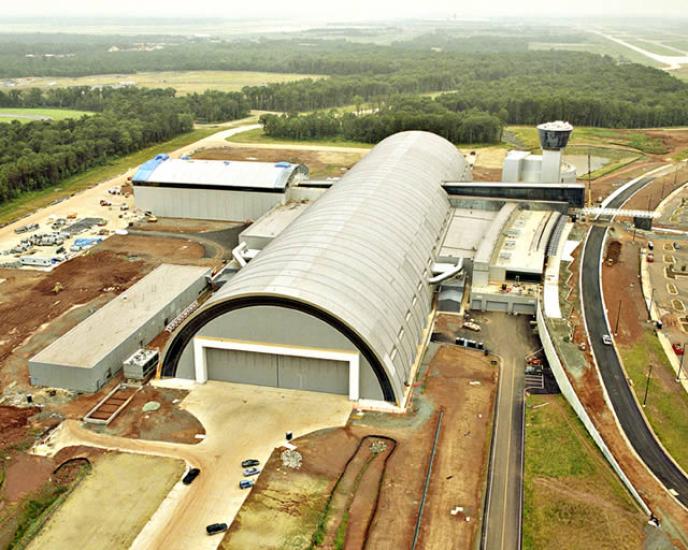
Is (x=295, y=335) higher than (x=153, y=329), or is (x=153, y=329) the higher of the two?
(x=295, y=335)

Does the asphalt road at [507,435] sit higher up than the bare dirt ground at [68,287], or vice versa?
the asphalt road at [507,435]

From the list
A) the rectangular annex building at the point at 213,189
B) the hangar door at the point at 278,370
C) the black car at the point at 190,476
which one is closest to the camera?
the black car at the point at 190,476

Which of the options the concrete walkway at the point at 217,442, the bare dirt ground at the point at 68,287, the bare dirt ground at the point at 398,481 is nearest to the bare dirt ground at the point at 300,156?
the bare dirt ground at the point at 68,287

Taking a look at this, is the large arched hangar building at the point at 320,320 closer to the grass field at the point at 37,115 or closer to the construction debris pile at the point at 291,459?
the construction debris pile at the point at 291,459

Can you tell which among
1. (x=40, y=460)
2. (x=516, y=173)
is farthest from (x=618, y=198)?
(x=40, y=460)

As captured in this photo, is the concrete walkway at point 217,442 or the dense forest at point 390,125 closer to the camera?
the concrete walkway at point 217,442

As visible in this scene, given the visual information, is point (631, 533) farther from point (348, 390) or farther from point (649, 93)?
point (649, 93)

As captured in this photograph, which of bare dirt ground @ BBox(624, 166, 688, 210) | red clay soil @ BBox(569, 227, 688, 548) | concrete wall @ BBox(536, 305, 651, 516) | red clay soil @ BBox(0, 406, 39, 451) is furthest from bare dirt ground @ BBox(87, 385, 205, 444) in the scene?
bare dirt ground @ BBox(624, 166, 688, 210)

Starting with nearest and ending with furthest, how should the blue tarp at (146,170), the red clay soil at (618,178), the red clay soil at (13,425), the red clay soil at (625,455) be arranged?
the red clay soil at (625,455)
the red clay soil at (13,425)
the blue tarp at (146,170)
the red clay soil at (618,178)
